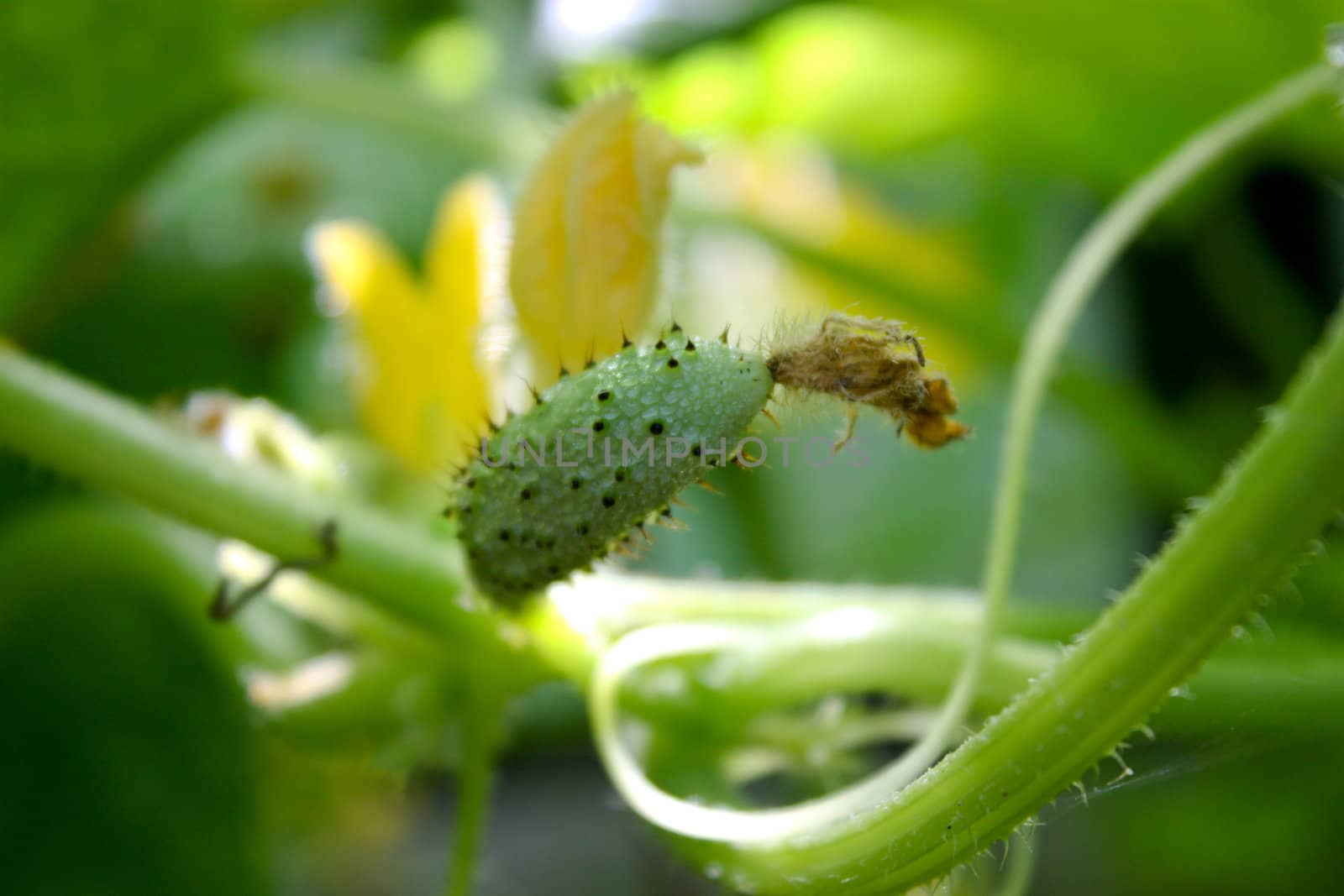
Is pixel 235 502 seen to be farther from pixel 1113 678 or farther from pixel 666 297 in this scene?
pixel 1113 678

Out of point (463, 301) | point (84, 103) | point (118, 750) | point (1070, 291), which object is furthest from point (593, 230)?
point (118, 750)

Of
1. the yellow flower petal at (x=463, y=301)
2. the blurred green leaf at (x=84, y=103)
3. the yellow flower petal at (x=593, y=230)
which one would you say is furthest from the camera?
the blurred green leaf at (x=84, y=103)

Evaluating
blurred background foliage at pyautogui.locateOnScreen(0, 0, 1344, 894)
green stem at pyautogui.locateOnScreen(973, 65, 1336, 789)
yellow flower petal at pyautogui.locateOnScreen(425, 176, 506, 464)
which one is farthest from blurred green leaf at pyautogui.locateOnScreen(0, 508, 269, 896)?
green stem at pyautogui.locateOnScreen(973, 65, 1336, 789)

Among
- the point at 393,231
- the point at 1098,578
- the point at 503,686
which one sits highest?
the point at 393,231

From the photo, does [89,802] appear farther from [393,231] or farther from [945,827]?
[945,827]

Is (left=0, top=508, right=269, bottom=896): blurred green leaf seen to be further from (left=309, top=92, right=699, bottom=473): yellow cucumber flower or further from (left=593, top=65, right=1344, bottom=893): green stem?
(left=593, top=65, right=1344, bottom=893): green stem

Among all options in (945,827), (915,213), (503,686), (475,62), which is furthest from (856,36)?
(945,827)

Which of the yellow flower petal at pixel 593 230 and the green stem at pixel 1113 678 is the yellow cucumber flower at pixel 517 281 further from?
the green stem at pixel 1113 678

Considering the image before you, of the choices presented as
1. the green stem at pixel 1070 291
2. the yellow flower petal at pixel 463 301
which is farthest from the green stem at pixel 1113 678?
the yellow flower petal at pixel 463 301
